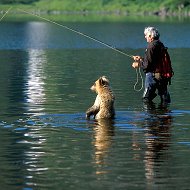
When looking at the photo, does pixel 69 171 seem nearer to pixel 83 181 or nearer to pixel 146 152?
pixel 83 181

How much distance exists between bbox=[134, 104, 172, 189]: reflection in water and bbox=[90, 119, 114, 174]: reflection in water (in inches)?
27.5

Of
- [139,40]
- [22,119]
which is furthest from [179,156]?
[139,40]

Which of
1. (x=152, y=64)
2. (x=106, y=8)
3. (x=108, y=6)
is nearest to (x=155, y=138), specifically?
(x=152, y=64)

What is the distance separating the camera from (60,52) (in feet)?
171

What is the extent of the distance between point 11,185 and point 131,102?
36.9ft

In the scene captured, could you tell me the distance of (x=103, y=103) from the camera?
67.4 ft

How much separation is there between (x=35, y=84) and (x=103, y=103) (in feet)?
33.6

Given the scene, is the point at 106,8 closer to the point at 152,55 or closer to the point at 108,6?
the point at 108,6

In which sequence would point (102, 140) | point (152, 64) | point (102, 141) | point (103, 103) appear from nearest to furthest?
1. point (102, 141)
2. point (102, 140)
3. point (103, 103)
4. point (152, 64)

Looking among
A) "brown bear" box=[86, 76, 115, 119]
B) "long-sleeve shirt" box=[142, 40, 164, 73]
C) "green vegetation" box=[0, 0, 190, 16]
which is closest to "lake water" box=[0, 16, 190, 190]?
"brown bear" box=[86, 76, 115, 119]

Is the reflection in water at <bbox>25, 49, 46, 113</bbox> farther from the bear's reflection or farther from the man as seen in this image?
the bear's reflection

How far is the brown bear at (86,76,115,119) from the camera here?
20469 millimetres

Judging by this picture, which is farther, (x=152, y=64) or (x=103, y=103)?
(x=152, y=64)

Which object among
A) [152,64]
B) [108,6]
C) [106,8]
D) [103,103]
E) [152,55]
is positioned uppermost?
[108,6]
